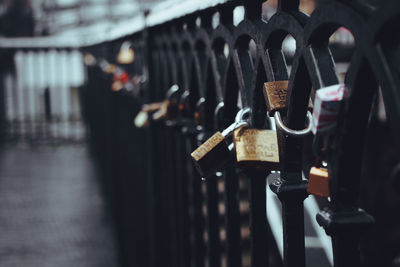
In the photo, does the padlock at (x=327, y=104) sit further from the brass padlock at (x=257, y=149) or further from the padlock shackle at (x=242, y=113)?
the padlock shackle at (x=242, y=113)

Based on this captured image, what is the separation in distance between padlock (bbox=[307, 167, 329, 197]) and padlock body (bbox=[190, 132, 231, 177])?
1.08 ft

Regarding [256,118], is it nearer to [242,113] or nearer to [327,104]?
[242,113]

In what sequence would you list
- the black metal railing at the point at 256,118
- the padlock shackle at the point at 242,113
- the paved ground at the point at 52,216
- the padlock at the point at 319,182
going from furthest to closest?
the paved ground at the point at 52,216 → the padlock shackle at the point at 242,113 → the padlock at the point at 319,182 → the black metal railing at the point at 256,118

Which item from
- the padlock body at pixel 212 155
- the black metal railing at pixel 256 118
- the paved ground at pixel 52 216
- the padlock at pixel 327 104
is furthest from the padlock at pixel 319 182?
the paved ground at pixel 52 216

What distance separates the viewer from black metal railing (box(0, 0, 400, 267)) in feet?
3.17

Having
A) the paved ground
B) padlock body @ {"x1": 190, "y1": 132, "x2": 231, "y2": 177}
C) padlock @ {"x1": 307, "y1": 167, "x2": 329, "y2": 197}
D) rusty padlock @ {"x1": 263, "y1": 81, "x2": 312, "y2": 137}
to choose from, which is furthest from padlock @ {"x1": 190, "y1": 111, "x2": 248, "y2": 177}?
the paved ground

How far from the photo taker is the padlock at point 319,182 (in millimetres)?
1122

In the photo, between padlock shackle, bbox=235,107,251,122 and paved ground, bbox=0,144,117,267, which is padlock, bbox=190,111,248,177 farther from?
paved ground, bbox=0,144,117,267

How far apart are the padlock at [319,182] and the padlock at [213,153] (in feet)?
1.08

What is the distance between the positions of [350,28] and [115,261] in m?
3.56

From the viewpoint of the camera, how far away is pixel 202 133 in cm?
203

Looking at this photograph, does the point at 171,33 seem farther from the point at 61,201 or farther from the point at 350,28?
the point at 61,201

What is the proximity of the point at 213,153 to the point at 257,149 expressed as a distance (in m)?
0.11

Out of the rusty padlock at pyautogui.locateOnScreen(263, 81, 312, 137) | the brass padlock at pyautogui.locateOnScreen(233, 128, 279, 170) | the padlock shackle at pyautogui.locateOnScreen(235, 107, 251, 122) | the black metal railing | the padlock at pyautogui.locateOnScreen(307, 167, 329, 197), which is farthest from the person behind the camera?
the padlock shackle at pyautogui.locateOnScreen(235, 107, 251, 122)
